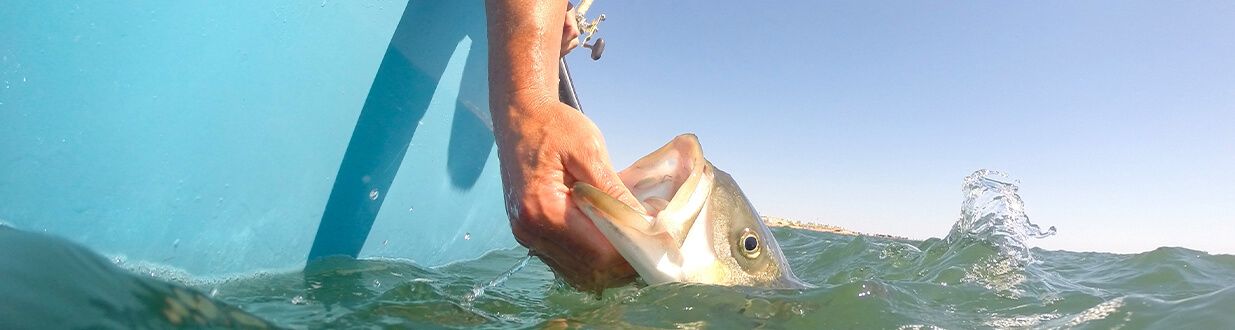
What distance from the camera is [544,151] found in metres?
1.72

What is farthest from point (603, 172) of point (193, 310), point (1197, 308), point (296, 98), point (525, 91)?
point (1197, 308)

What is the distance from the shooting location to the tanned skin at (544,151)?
172cm

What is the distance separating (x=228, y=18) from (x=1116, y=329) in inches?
117

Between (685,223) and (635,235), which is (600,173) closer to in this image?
(635,235)

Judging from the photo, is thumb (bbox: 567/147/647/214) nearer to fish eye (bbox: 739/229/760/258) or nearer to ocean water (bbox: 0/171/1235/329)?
ocean water (bbox: 0/171/1235/329)

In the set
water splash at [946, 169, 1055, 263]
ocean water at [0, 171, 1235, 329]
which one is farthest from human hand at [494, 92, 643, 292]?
water splash at [946, 169, 1055, 263]

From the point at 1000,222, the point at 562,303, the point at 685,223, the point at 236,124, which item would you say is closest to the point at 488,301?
the point at 562,303

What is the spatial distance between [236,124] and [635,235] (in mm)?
1117

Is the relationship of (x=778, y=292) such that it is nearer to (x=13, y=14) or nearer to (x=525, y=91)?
(x=525, y=91)

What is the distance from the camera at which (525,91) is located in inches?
72.4

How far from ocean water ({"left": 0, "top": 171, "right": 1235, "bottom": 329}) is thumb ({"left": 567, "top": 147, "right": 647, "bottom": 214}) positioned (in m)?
0.37

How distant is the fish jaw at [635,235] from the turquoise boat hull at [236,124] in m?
0.98

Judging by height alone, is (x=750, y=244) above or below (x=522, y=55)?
below

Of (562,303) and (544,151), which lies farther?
(562,303)
